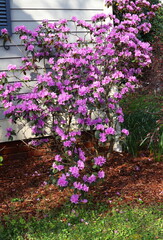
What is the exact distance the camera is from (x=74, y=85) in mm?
3594

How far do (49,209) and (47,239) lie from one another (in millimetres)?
627

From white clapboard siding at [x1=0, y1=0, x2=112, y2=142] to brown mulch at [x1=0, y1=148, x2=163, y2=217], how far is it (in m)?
0.47

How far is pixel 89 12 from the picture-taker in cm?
502

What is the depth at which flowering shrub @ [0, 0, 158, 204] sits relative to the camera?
335 centimetres

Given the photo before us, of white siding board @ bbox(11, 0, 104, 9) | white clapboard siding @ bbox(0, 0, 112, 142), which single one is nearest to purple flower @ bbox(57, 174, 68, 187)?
white clapboard siding @ bbox(0, 0, 112, 142)

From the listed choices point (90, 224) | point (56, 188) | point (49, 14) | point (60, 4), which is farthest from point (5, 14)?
point (90, 224)

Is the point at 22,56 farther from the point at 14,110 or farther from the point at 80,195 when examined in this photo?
the point at 80,195

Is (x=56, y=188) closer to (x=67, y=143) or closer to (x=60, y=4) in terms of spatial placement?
(x=67, y=143)

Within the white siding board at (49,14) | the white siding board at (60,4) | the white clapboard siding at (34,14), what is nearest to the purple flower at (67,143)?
the white clapboard siding at (34,14)

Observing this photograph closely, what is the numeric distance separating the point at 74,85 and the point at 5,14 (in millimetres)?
1609

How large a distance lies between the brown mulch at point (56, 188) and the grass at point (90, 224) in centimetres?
18

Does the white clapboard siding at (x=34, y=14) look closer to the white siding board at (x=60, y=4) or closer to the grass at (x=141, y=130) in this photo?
the white siding board at (x=60, y=4)

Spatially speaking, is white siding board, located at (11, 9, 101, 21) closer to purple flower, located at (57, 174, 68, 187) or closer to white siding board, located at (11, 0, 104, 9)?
white siding board, located at (11, 0, 104, 9)

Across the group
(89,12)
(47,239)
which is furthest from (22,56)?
(47,239)
